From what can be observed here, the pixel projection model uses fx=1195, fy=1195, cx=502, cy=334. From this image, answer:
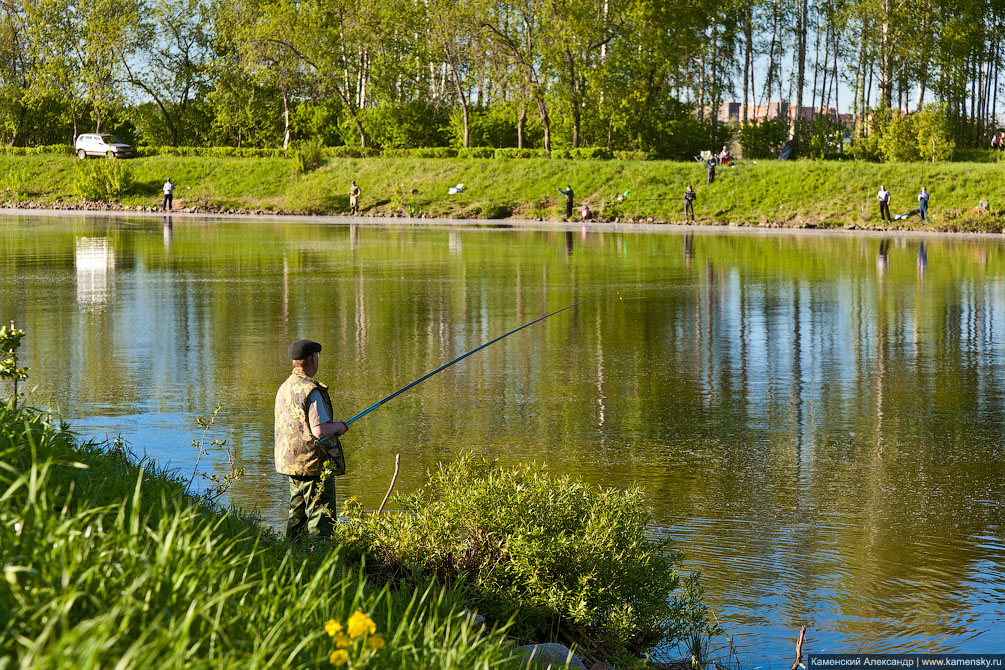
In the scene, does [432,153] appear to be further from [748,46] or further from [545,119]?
[748,46]

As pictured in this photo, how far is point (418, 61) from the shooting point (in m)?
71.9

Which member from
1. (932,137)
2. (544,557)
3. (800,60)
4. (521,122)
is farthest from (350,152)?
(544,557)

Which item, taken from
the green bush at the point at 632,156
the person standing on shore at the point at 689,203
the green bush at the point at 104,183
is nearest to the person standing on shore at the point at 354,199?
the green bush at the point at 632,156

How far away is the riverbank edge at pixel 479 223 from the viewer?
43250 millimetres

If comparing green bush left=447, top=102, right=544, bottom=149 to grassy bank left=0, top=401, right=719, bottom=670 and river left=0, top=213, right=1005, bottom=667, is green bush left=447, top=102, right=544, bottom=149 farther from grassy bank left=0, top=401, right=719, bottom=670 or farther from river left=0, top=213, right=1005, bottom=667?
grassy bank left=0, top=401, right=719, bottom=670

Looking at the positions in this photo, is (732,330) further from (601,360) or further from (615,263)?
(615,263)

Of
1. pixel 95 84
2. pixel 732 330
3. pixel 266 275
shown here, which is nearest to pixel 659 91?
pixel 95 84

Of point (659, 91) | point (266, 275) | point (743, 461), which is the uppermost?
point (659, 91)

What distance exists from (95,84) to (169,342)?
64.3 m

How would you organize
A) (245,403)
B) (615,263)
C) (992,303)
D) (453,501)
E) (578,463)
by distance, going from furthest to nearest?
(615,263)
(992,303)
(245,403)
(578,463)
(453,501)

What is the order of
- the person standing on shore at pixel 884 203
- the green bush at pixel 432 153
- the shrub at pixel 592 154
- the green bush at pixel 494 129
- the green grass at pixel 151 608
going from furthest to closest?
the green bush at pixel 494 129, the green bush at pixel 432 153, the shrub at pixel 592 154, the person standing on shore at pixel 884 203, the green grass at pixel 151 608

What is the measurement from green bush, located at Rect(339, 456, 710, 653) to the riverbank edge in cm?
3740

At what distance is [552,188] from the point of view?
54.2 meters

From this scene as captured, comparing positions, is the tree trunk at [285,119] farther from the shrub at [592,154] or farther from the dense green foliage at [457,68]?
the shrub at [592,154]
